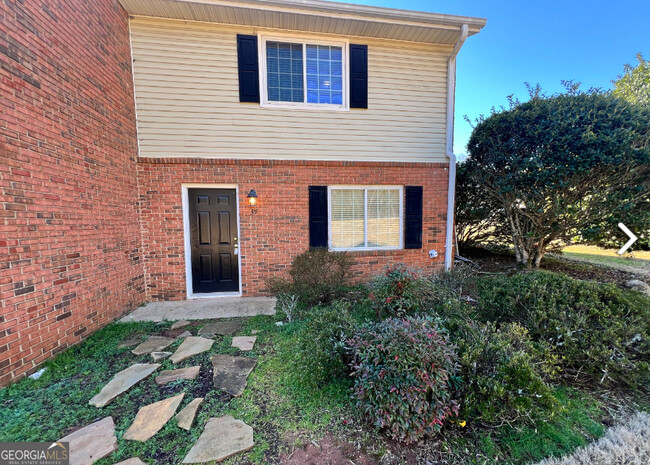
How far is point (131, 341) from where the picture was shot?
3.26 meters

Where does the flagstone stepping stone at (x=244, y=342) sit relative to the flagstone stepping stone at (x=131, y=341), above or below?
above

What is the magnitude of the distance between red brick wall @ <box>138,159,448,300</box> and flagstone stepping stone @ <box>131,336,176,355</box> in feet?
5.36

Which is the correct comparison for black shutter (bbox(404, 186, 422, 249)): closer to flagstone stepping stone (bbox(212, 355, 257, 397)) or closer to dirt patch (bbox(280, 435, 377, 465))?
flagstone stepping stone (bbox(212, 355, 257, 397))

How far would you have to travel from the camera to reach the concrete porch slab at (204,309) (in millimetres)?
4039

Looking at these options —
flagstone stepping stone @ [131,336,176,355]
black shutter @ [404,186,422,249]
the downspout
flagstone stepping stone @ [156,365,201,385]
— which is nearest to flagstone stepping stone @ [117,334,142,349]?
→ flagstone stepping stone @ [131,336,176,355]

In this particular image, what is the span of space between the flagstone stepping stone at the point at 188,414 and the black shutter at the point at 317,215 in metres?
3.36

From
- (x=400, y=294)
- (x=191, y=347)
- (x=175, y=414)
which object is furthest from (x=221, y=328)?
(x=400, y=294)

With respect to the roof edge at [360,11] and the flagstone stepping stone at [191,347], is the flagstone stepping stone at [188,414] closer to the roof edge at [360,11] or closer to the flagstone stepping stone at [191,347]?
the flagstone stepping stone at [191,347]

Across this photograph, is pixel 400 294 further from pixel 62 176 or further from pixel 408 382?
pixel 62 176

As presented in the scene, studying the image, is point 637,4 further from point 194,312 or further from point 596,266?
point 194,312

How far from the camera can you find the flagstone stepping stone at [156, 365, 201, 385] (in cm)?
246

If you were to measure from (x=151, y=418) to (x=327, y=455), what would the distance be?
1426 mm

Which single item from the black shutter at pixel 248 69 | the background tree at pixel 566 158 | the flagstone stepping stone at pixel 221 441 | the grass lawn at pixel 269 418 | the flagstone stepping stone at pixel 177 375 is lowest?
the grass lawn at pixel 269 418

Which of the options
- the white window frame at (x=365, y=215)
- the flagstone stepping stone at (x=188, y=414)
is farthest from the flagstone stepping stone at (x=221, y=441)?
the white window frame at (x=365, y=215)
